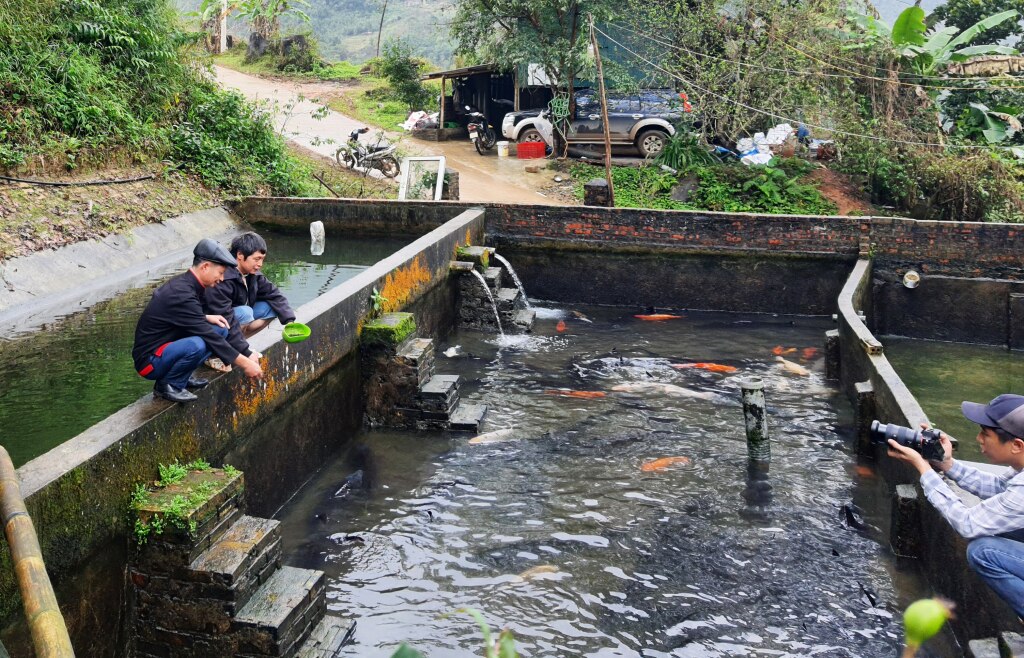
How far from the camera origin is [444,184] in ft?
45.9

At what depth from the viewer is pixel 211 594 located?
445 centimetres

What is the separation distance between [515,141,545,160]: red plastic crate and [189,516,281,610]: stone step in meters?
17.0

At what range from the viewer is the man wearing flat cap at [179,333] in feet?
15.9

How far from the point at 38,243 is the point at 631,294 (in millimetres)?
7573

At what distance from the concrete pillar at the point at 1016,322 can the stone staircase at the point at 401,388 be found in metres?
7.22

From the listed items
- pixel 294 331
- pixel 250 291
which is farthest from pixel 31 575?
pixel 250 291

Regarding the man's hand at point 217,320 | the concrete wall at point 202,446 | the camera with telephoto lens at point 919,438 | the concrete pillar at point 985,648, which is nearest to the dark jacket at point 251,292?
the concrete wall at point 202,446

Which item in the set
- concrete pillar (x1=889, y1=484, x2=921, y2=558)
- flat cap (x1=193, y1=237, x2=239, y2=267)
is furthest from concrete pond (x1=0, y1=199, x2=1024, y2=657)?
flat cap (x1=193, y1=237, x2=239, y2=267)

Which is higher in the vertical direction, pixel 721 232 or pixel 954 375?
pixel 721 232

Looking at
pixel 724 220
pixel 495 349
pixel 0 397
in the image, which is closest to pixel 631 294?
pixel 724 220

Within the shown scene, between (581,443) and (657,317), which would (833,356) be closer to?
(657,317)

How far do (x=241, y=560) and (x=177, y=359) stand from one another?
46.3 inches

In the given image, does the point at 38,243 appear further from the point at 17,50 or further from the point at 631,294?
the point at 631,294

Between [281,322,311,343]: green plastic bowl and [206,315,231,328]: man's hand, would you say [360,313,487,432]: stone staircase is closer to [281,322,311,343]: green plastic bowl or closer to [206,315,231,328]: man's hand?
[281,322,311,343]: green plastic bowl
